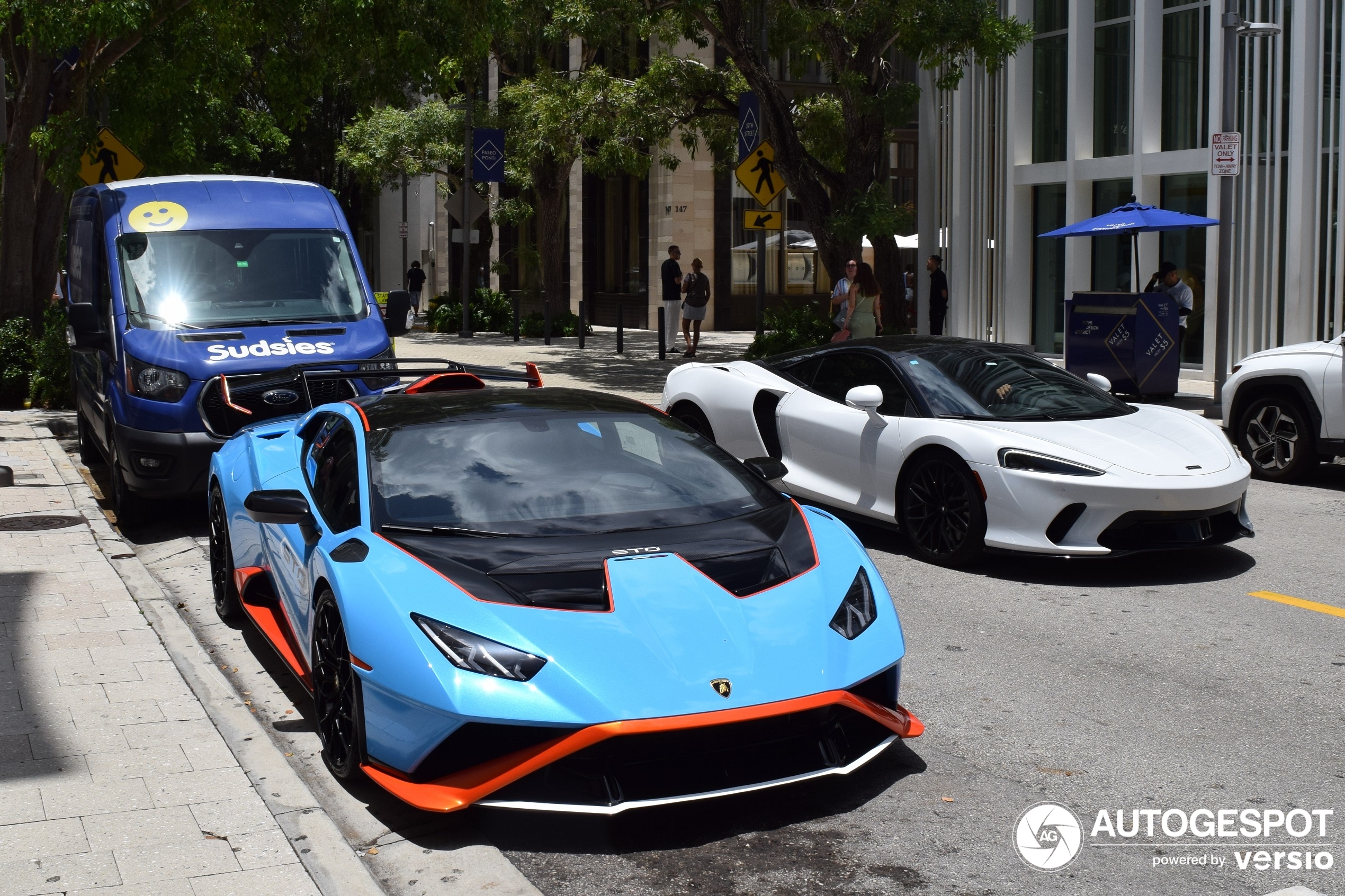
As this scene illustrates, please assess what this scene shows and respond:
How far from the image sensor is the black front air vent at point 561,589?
445cm

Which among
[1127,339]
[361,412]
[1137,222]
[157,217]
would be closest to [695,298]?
[1137,222]

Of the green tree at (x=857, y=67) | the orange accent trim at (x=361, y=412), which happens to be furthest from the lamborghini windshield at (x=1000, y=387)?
the green tree at (x=857, y=67)

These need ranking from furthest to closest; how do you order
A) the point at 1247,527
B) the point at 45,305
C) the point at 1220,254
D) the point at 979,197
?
the point at 979,197 → the point at 45,305 → the point at 1220,254 → the point at 1247,527

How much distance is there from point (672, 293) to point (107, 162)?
37.6 feet

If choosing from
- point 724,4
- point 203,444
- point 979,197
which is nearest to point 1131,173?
point 979,197

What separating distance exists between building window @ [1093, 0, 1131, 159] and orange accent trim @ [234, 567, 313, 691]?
1872 cm

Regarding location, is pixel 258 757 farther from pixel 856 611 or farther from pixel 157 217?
pixel 157 217

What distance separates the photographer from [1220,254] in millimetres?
16594

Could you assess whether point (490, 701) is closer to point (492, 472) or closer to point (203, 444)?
point (492, 472)

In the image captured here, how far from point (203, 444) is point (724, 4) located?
13.4m

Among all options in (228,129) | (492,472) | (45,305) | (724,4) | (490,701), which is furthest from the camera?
(228,129)

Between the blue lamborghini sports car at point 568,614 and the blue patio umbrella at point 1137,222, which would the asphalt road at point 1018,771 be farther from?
the blue patio umbrella at point 1137,222

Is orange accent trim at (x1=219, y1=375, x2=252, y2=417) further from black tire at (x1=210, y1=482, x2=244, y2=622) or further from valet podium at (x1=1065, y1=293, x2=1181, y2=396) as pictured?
valet podium at (x1=1065, y1=293, x2=1181, y2=396)

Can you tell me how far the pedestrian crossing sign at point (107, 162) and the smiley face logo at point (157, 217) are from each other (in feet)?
22.2
